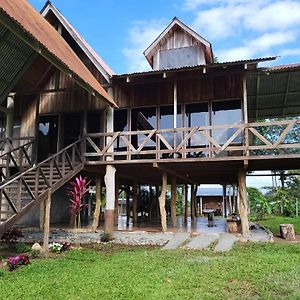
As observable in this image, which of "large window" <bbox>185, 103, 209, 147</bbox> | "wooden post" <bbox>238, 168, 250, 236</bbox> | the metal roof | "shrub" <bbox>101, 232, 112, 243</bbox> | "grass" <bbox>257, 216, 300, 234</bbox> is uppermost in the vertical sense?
the metal roof

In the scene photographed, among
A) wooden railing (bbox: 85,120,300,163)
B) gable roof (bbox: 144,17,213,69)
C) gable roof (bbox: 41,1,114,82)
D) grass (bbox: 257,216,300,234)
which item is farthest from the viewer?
grass (bbox: 257,216,300,234)

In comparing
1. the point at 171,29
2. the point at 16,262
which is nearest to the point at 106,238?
the point at 16,262

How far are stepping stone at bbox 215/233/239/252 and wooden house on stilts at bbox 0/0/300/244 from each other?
0.76 metres

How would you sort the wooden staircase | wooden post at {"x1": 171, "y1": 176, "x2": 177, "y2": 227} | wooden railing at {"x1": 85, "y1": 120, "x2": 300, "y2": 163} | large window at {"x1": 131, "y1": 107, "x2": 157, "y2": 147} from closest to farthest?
the wooden staircase → wooden railing at {"x1": 85, "y1": 120, "x2": 300, "y2": 163} → large window at {"x1": 131, "y1": 107, "x2": 157, "y2": 147} → wooden post at {"x1": 171, "y1": 176, "x2": 177, "y2": 227}

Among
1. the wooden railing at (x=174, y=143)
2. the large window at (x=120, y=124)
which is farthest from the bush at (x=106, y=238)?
the large window at (x=120, y=124)

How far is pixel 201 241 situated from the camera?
10062 mm

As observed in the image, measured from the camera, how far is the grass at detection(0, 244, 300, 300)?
5.30 m

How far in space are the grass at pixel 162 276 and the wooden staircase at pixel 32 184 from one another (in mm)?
1288

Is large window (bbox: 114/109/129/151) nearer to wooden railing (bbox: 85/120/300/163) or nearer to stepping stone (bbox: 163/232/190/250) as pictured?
wooden railing (bbox: 85/120/300/163)

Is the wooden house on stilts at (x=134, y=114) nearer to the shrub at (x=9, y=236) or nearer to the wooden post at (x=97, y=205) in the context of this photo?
the wooden post at (x=97, y=205)

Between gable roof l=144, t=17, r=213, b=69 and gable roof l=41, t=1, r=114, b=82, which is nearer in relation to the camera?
gable roof l=41, t=1, r=114, b=82

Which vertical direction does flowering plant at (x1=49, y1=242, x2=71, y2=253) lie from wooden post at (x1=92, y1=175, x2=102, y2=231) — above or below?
below

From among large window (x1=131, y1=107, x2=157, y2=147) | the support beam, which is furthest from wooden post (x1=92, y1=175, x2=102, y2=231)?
large window (x1=131, y1=107, x2=157, y2=147)

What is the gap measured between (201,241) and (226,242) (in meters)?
0.69
